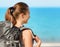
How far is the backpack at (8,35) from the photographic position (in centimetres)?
289

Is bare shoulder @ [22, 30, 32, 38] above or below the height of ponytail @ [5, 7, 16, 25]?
below

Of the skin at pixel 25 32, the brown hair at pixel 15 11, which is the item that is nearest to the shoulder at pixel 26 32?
the skin at pixel 25 32

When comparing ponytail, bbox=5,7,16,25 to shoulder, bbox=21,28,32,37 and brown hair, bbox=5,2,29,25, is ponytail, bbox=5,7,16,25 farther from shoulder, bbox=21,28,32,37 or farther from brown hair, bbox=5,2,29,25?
shoulder, bbox=21,28,32,37

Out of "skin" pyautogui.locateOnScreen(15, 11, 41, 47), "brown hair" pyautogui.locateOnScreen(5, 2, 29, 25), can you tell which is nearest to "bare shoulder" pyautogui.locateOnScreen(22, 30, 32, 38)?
"skin" pyautogui.locateOnScreen(15, 11, 41, 47)

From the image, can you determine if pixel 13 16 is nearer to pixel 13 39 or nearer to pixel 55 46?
pixel 13 39

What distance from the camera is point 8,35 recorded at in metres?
2.94

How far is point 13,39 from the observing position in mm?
2914

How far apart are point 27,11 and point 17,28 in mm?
174

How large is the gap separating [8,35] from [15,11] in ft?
0.75

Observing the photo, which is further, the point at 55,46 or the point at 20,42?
the point at 55,46

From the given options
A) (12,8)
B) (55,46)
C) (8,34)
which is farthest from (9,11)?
(55,46)

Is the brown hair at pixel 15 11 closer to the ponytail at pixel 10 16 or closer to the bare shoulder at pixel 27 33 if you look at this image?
the ponytail at pixel 10 16

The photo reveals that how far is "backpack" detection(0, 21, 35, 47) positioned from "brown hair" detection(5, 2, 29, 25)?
5cm

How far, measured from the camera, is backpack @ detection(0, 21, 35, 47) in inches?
114
